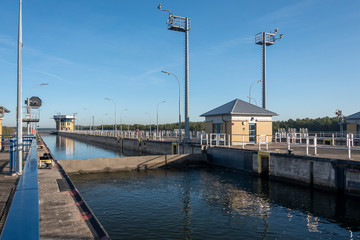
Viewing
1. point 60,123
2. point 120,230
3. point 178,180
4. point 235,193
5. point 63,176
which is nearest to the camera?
point 120,230

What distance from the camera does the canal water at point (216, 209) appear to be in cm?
865

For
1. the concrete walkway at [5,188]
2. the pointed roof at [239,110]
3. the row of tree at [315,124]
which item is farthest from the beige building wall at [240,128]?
the row of tree at [315,124]

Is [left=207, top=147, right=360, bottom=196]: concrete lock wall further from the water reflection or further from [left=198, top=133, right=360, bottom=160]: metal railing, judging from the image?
[left=198, top=133, right=360, bottom=160]: metal railing

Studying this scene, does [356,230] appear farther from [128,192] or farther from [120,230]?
[128,192]

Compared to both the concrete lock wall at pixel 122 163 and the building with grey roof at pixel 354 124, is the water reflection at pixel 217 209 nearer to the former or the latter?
the concrete lock wall at pixel 122 163

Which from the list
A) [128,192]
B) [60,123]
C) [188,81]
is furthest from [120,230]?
[60,123]

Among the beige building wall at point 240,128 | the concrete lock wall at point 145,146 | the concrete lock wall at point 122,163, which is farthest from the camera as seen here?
the concrete lock wall at point 145,146

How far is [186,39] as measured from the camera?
87.0 ft

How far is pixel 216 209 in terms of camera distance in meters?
10.9

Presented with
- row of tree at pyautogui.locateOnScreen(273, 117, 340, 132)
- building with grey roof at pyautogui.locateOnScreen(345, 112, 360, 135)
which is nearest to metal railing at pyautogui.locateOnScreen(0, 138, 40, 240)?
building with grey roof at pyautogui.locateOnScreen(345, 112, 360, 135)

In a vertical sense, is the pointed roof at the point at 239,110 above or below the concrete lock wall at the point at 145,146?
above

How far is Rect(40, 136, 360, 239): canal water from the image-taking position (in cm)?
865

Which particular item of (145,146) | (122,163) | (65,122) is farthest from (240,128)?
(65,122)

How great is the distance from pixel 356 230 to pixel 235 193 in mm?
5633
